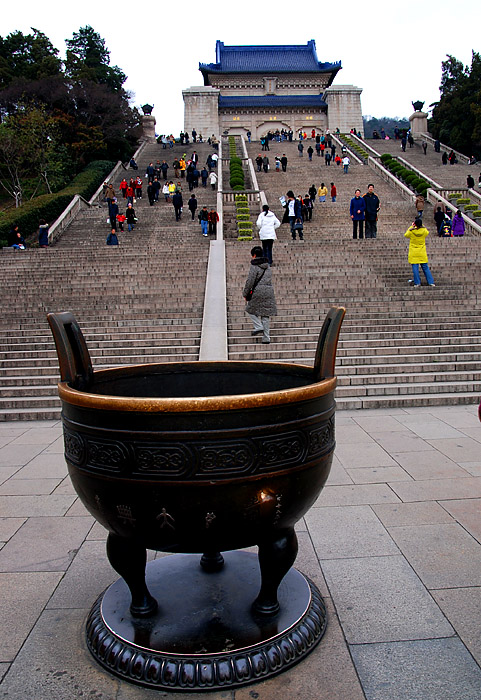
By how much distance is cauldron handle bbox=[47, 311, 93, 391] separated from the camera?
2.43 meters

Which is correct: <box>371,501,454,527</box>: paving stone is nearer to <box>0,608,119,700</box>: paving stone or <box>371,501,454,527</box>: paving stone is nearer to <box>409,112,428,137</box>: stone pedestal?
<box>0,608,119,700</box>: paving stone

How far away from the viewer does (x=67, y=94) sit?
114ft

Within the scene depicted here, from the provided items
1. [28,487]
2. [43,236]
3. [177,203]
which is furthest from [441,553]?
[177,203]

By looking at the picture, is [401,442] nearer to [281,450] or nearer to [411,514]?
[411,514]

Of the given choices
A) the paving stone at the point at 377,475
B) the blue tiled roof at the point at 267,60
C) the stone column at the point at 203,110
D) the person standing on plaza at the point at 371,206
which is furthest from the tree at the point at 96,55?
the paving stone at the point at 377,475

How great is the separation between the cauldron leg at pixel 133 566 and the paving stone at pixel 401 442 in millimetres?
3342

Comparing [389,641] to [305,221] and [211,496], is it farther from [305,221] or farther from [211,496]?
[305,221]

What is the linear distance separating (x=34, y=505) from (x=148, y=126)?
153 ft

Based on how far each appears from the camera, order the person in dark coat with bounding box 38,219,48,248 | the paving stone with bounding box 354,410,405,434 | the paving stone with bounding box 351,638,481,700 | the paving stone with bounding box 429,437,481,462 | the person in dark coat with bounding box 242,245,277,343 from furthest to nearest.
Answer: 1. the person in dark coat with bounding box 38,219,48,248
2. the person in dark coat with bounding box 242,245,277,343
3. the paving stone with bounding box 354,410,405,434
4. the paving stone with bounding box 429,437,481,462
5. the paving stone with bounding box 351,638,481,700

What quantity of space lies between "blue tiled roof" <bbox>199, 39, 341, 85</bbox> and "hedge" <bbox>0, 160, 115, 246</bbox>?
1113 inches

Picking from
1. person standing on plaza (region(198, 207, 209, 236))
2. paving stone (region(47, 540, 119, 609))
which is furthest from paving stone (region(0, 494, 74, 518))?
person standing on plaza (region(198, 207, 209, 236))

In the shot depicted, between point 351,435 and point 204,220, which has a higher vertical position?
point 204,220

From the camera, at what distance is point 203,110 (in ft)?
161

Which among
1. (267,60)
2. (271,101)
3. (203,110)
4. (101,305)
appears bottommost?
(101,305)
